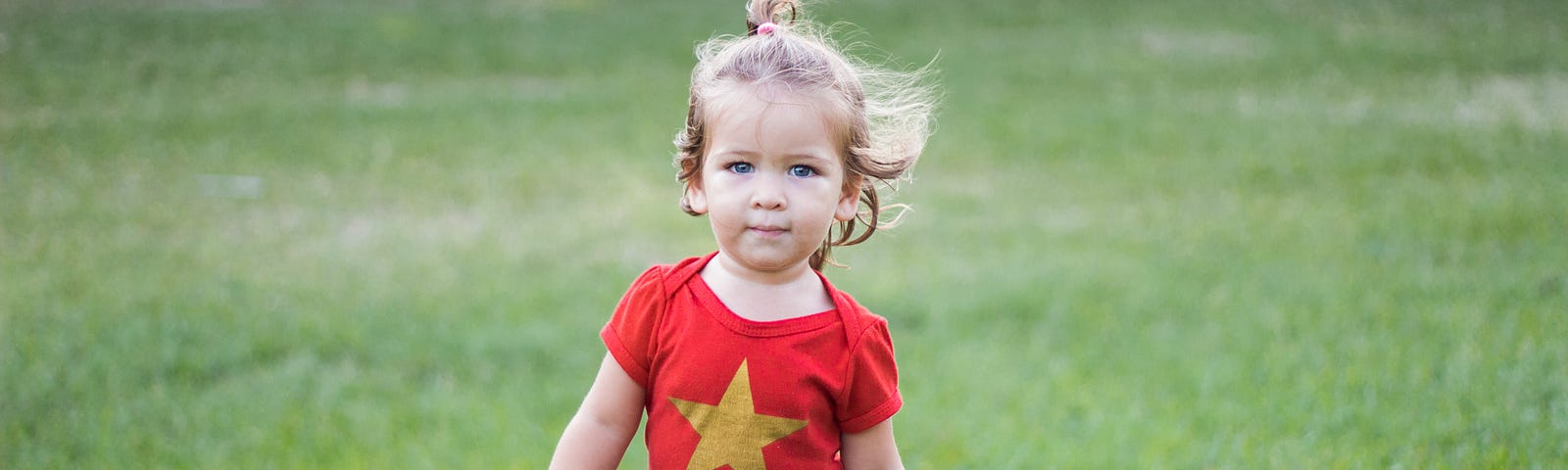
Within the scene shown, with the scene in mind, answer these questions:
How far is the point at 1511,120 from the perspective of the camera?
9.77m

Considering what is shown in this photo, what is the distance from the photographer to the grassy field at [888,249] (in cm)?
455

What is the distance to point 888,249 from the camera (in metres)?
7.13

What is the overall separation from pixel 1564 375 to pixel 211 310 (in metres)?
4.98

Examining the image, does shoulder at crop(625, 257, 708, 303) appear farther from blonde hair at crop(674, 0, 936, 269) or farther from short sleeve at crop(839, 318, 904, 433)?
short sleeve at crop(839, 318, 904, 433)

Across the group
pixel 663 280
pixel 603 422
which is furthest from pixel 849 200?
pixel 603 422

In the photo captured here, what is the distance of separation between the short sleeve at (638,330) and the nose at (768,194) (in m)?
0.26

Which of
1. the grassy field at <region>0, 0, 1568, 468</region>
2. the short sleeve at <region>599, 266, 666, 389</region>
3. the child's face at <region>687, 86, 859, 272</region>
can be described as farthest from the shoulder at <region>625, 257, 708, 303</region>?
the grassy field at <region>0, 0, 1568, 468</region>

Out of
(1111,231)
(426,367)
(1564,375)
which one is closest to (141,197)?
(426,367)

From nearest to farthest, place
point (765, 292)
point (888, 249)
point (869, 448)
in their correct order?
point (765, 292) < point (869, 448) < point (888, 249)

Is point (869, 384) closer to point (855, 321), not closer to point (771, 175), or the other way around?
point (855, 321)

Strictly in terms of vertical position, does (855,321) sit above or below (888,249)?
above

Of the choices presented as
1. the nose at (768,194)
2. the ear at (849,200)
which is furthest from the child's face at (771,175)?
the ear at (849,200)

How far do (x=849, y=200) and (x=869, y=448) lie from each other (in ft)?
1.42

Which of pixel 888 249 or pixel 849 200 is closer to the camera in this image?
pixel 849 200
